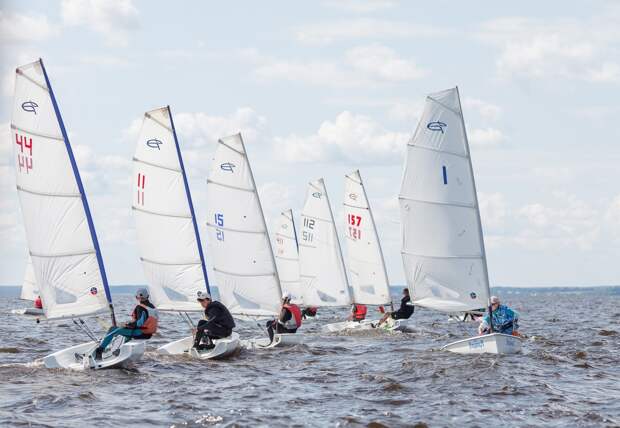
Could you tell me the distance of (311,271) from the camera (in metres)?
40.9

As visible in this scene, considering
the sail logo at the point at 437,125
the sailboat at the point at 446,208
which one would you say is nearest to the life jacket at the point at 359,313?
the sailboat at the point at 446,208

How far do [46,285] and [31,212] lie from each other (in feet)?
5.22

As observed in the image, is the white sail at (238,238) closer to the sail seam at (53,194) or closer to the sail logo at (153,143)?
the sail logo at (153,143)

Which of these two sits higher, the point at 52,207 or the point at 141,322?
the point at 52,207

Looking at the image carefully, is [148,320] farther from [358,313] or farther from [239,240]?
[358,313]

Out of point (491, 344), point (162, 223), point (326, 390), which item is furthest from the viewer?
point (162, 223)

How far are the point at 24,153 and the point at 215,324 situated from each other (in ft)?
19.9

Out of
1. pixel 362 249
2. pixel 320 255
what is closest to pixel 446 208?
pixel 362 249

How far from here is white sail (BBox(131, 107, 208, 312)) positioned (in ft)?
81.2

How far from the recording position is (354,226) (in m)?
40.0

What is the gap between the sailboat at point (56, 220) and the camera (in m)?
20.3

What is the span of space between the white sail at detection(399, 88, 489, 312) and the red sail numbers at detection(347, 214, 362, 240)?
16.3 meters

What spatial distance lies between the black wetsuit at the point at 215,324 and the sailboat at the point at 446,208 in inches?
194

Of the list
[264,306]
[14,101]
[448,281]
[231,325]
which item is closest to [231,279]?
[264,306]
